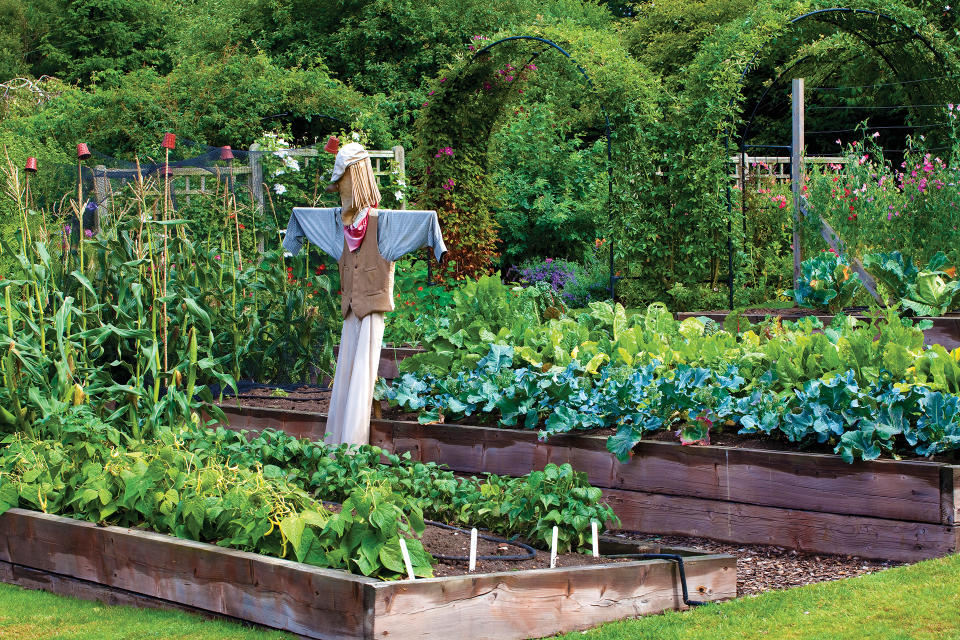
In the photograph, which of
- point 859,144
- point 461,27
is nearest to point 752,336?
point 859,144

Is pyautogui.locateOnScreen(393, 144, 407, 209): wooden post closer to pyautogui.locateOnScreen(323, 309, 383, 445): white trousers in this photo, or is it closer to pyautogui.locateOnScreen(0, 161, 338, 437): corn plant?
pyautogui.locateOnScreen(0, 161, 338, 437): corn plant

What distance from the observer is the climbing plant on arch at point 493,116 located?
29.4ft

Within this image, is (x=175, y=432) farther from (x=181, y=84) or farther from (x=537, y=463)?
(x=181, y=84)

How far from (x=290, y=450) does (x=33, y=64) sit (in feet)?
85.3

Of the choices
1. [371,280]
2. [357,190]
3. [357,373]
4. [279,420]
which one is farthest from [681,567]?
[279,420]

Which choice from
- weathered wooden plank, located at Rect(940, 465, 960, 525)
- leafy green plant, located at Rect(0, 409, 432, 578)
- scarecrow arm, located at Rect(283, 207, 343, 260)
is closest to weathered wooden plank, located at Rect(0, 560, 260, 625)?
leafy green plant, located at Rect(0, 409, 432, 578)

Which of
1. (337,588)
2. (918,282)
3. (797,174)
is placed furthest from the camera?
(797,174)

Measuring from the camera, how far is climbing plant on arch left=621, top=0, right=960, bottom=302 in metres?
8.60

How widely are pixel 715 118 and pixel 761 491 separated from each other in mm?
5073

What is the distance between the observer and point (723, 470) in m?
4.38

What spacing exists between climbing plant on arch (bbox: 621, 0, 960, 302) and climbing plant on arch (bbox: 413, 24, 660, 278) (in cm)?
26

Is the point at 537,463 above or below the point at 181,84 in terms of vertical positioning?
below

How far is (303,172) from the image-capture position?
10.6m

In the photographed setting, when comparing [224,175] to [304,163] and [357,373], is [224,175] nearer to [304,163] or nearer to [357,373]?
[304,163]
